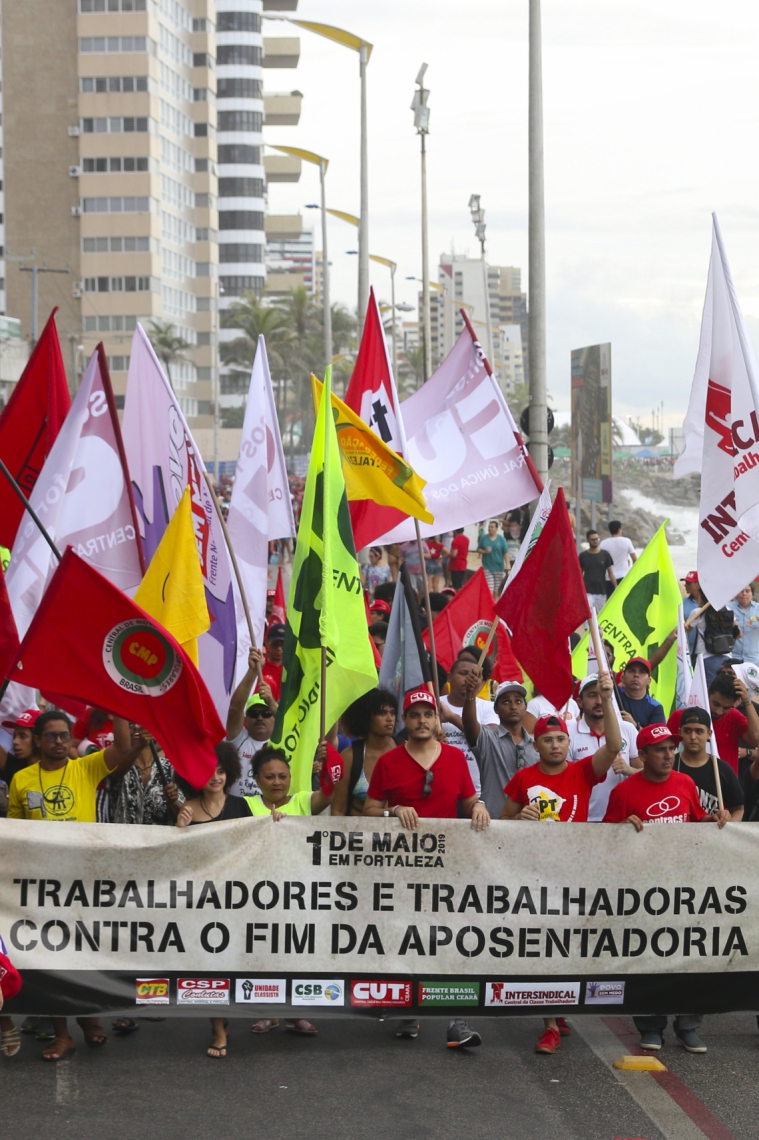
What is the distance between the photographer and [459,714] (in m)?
8.49

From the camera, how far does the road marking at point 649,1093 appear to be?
18.2ft

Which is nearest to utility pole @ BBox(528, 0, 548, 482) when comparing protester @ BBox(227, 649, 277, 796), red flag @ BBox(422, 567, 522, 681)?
red flag @ BBox(422, 567, 522, 681)

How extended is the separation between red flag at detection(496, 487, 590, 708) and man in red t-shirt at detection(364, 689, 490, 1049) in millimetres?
1335

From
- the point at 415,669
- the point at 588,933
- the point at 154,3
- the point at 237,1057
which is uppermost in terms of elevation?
the point at 154,3

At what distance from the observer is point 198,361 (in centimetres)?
9356

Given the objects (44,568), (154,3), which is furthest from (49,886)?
(154,3)

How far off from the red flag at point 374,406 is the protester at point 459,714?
4.60 feet

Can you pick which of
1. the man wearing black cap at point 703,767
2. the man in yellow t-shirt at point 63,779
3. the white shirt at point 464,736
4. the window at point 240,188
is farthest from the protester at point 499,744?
the window at point 240,188

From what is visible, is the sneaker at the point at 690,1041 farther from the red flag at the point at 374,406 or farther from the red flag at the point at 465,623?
the red flag at the point at 465,623

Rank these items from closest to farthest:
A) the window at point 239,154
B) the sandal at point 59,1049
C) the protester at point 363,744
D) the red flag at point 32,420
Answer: the sandal at point 59,1049 < the protester at point 363,744 < the red flag at point 32,420 < the window at point 239,154

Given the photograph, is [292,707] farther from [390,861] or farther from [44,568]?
[44,568]

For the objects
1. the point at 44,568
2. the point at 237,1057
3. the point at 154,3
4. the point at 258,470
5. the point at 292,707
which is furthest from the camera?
the point at 154,3

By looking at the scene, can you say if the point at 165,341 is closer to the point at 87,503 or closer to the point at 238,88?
the point at 238,88

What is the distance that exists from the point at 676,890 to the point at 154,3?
83657 millimetres
